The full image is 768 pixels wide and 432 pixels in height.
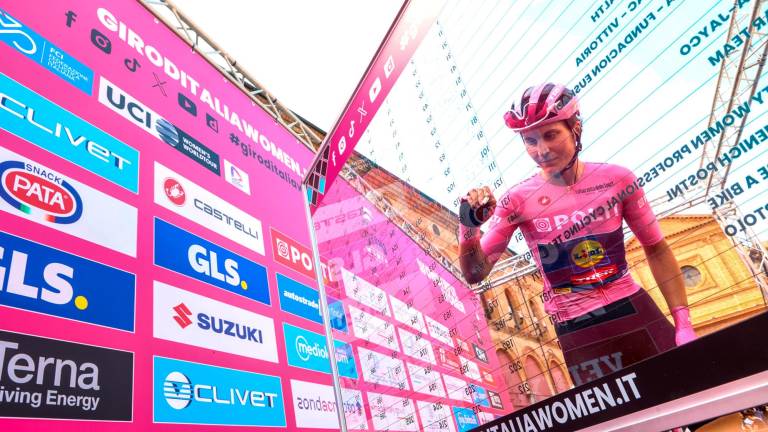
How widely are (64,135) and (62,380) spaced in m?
1.11

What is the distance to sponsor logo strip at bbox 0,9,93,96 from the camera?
2.12m

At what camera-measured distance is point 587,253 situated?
708 mm

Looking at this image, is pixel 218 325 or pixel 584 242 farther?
pixel 218 325

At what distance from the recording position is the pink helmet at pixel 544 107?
0.75 meters

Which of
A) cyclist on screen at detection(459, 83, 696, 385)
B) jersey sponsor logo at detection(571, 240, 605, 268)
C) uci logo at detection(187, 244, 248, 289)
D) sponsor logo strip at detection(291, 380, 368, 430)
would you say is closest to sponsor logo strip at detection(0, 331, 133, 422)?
uci logo at detection(187, 244, 248, 289)

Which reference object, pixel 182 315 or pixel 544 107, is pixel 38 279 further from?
pixel 544 107

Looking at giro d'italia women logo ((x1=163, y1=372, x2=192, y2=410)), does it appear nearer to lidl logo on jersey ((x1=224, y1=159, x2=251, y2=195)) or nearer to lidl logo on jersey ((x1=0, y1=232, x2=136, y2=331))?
lidl logo on jersey ((x1=0, y1=232, x2=136, y2=331))

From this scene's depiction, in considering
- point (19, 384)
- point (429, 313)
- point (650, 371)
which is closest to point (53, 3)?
point (19, 384)

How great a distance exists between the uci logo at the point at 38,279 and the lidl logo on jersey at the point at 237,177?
1.39m

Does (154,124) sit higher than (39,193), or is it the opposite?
(154,124)

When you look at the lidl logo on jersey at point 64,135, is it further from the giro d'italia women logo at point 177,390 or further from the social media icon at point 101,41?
the giro d'italia women logo at point 177,390

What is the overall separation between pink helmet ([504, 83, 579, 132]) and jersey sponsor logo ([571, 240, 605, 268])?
0.19 metres

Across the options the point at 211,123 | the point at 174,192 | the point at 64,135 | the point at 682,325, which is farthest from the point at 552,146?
the point at 211,123

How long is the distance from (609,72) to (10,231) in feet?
6.64
